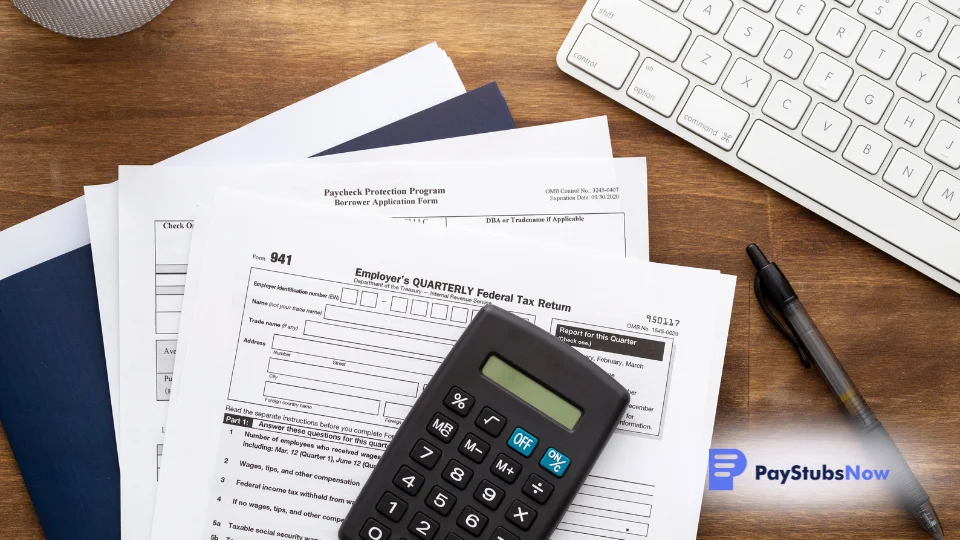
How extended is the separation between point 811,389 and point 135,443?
1.37 ft

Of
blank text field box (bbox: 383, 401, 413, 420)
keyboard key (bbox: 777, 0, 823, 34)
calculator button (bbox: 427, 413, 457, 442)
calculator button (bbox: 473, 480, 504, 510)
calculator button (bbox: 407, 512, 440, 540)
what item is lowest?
calculator button (bbox: 407, 512, 440, 540)

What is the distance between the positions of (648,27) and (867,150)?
151 mm

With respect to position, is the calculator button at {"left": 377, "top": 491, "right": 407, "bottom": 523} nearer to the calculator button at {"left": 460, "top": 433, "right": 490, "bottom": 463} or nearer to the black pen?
the calculator button at {"left": 460, "top": 433, "right": 490, "bottom": 463}

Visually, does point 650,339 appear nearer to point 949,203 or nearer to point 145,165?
point 949,203

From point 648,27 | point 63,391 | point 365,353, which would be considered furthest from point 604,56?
point 63,391

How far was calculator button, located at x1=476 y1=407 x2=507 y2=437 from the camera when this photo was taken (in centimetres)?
43

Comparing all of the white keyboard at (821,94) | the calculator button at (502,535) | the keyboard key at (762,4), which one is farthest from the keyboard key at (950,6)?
the calculator button at (502,535)

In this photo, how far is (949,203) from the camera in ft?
1.50

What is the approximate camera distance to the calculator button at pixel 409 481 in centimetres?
43

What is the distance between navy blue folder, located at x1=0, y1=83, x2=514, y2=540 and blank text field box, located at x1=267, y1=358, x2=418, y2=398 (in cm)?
12

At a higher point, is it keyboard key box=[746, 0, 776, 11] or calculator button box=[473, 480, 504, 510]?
keyboard key box=[746, 0, 776, 11]

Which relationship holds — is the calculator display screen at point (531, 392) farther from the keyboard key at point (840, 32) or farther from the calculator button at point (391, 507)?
the keyboard key at point (840, 32)

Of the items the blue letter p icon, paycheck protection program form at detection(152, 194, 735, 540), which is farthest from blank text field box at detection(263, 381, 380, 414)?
the blue letter p icon

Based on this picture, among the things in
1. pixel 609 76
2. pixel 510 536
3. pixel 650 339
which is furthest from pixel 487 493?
pixel 609 76
